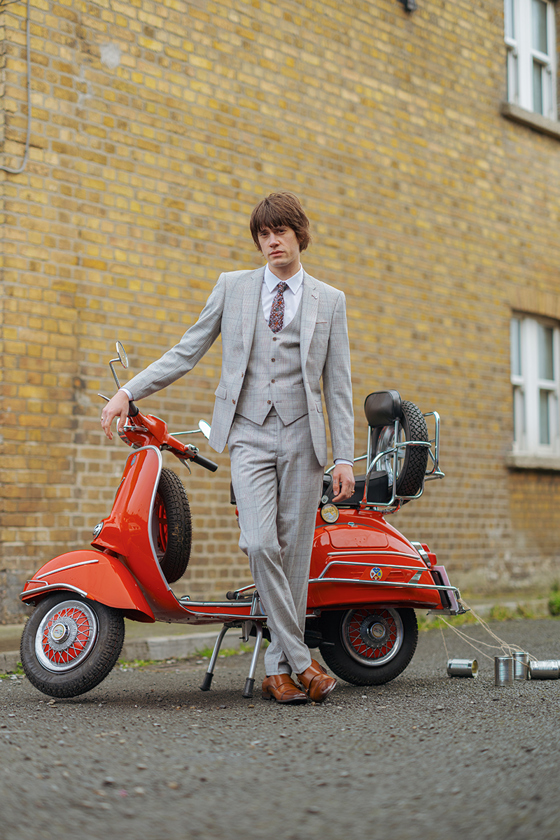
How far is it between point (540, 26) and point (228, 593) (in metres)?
10.1

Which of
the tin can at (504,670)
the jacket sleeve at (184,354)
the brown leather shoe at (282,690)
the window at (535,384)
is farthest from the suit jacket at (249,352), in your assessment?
the window at (535,384)

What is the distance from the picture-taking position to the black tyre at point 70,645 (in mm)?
3998

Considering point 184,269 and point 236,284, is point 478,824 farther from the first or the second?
point 184,269

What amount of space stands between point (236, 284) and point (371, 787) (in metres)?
2.50

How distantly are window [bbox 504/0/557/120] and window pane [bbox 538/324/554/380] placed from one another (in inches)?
108


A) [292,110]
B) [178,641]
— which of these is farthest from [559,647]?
[292,110]

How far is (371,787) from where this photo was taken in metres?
2.58

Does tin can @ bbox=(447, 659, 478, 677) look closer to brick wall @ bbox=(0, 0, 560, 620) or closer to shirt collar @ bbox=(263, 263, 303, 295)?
shirt collar @ bbox=(263, 263, 303, 295)

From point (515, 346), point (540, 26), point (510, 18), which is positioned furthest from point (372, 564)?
→ point (540, 26)

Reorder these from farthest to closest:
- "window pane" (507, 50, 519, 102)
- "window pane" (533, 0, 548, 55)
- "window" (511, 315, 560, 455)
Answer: "window pane" (533, 0, 548, 55), "window pane" (507, 50, 519, 102), "window" (511, 315, 560, 455)

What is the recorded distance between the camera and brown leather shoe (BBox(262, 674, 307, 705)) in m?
4.07

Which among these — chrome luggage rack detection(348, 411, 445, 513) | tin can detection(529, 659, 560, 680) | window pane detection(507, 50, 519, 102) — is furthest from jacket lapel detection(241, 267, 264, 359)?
window pane detection(507, 50, 519, 102)

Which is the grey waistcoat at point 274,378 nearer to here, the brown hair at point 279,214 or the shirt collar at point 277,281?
the shirt collar at point 277,281

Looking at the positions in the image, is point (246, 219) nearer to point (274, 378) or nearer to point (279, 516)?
point (274, 378)
